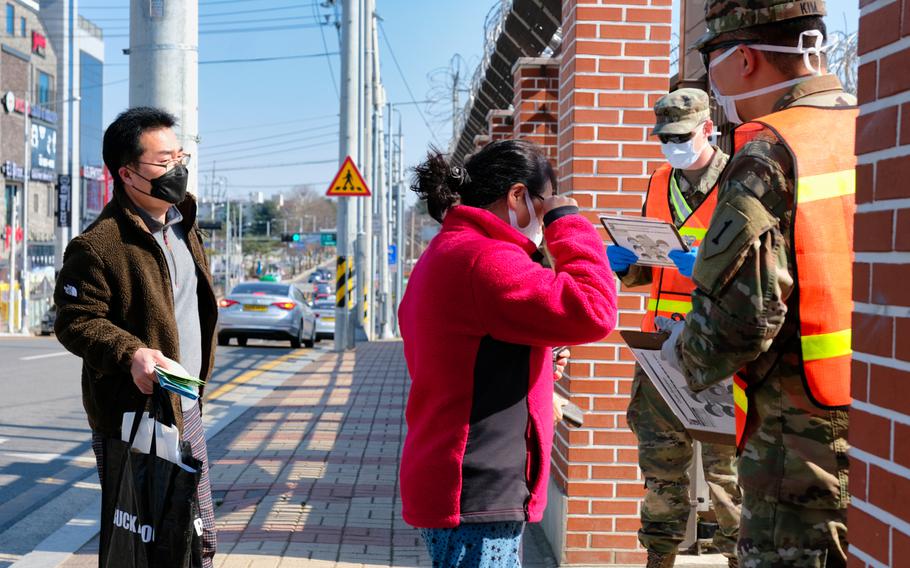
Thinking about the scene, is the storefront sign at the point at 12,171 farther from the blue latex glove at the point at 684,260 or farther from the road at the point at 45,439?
the blue latex glove at the point at 684,260

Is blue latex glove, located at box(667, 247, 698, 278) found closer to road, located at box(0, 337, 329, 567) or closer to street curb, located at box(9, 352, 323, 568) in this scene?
street curb, located at box(9, 352, 323, 568)

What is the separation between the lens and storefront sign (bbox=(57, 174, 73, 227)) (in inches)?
1547

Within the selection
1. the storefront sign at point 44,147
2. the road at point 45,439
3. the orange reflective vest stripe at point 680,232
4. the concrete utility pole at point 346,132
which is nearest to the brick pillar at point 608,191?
the orange reflective vest stripe at point 680,232

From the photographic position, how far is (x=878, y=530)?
183 cm

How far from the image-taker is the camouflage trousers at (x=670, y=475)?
4.08 m

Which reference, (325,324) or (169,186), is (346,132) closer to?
(325,324)

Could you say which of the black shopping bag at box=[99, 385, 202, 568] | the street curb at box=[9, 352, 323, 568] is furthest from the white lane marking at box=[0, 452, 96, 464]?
the black shopping bag at box=[99, 385, 202, 568]

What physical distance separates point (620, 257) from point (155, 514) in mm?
1872

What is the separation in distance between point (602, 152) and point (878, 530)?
3209 mm

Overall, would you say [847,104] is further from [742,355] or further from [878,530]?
[878,530]

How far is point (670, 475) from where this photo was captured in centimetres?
411

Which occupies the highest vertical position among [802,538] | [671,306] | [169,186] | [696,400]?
[169,186]

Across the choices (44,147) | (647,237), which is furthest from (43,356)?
(44,147)

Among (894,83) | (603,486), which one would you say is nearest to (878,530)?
(894,83)
